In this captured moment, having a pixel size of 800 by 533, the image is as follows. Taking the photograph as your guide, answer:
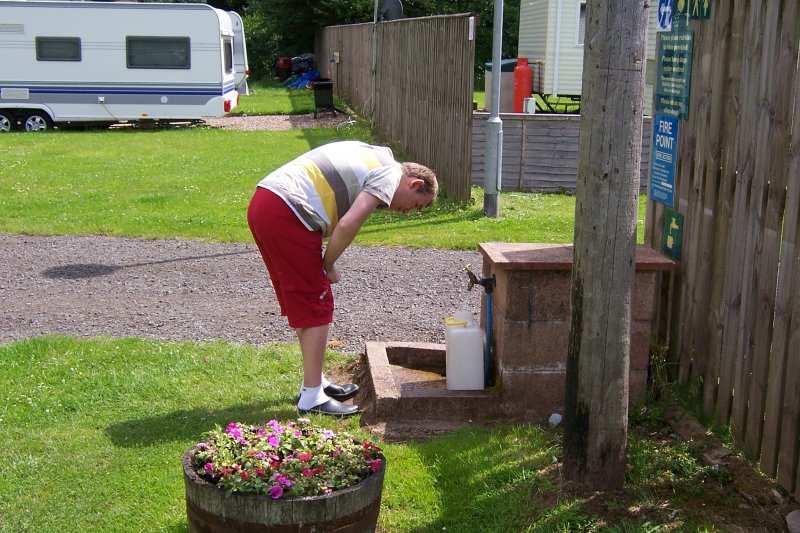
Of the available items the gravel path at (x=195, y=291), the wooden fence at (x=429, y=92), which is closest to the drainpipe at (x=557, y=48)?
the wooden fence at (x=429, y=92)

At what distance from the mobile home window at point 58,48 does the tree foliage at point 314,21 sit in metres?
20.7

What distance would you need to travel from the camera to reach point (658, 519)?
3629 mm

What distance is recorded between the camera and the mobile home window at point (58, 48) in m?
21.3

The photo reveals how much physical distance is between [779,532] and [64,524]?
2700 mm

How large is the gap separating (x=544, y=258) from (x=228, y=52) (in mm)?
20367

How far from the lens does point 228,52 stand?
78.5 ft

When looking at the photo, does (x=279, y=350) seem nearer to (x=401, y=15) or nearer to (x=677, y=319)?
(x=677, y=319)

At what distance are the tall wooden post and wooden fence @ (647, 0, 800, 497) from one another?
0.63 meters

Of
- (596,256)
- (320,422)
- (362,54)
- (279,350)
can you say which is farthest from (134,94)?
(596,256)

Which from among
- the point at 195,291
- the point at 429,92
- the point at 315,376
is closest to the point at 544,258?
the point at 315,376

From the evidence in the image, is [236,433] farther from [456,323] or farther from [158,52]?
[158,52]

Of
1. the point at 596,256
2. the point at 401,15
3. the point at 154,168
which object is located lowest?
the point at 154,168

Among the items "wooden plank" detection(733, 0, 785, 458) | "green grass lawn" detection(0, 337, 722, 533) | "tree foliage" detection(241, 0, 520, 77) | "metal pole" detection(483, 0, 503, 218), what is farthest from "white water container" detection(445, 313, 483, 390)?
"tree foliage" detection(241, 0, 520, 77)

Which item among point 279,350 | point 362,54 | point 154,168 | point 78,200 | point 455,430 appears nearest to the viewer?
point 455,430
